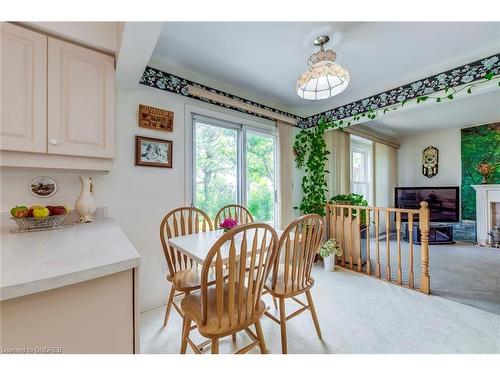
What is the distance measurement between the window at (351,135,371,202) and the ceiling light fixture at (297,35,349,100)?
290 centimetres

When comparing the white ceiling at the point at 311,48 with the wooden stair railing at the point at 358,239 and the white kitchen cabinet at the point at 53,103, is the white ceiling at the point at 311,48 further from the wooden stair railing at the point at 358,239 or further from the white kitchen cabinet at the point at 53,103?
the wooden stair railing at the point at 358,239

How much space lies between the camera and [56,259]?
2.39 feet

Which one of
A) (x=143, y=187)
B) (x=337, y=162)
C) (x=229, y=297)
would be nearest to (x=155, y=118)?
(x=143, y=187)

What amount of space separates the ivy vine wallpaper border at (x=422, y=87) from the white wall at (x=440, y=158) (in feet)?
11.7

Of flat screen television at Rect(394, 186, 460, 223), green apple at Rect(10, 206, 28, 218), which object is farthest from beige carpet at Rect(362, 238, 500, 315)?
green apple at Rect(10, 206, 28, 218)

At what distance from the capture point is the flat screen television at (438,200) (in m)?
4.36

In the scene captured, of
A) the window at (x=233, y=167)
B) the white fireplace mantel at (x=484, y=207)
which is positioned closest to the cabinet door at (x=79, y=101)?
the window at (x=233, y=167)

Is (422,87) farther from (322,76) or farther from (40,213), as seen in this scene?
(40,213)

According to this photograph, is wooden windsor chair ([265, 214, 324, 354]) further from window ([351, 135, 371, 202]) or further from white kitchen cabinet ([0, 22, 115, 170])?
window ([351, 135, 371, 202])

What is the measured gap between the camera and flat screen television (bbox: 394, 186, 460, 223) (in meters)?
4.36

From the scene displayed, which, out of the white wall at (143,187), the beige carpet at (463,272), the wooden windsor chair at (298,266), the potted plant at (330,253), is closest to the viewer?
the wooden windsor chair at (298,266)

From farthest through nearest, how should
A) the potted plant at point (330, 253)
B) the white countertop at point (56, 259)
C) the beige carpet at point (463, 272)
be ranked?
the potted plant at point (330, 253) → the beige carpet at point (463, 272) → the white countertop at point (56, 259)
